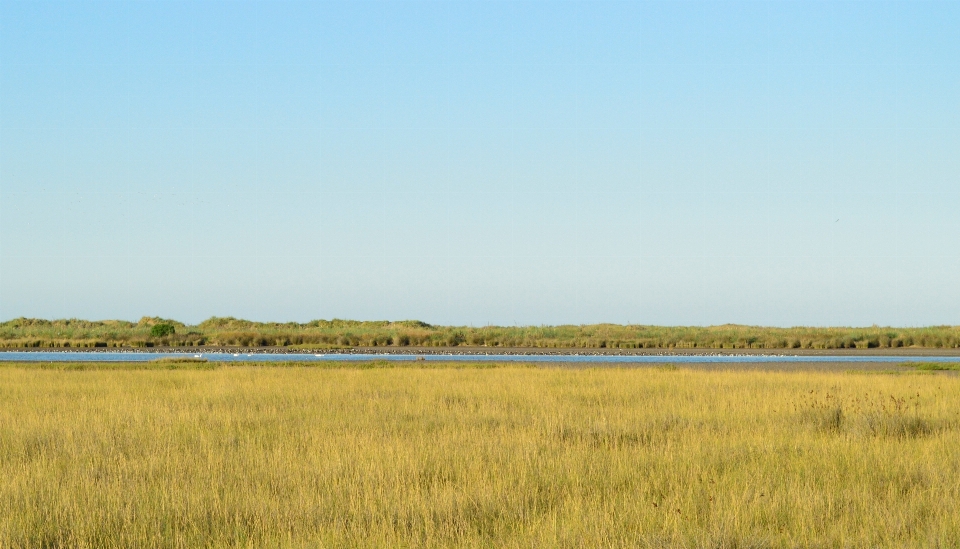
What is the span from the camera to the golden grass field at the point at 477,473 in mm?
7891

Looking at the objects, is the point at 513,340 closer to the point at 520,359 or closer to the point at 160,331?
the point at 520,359

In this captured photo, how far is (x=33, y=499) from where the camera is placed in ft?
30.0

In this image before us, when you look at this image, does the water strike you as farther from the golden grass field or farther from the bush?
the golden grass field

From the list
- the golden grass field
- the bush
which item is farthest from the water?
the golden grass field

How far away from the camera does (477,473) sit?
10.3m

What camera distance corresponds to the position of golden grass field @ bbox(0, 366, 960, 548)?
7891 mm

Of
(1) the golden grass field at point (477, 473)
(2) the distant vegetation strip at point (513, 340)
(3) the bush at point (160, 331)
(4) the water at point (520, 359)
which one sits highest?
(3) the bush at point (160, 331)

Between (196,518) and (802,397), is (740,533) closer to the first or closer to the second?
(196,518)

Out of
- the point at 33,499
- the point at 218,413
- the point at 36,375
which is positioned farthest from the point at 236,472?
the point at 36,375

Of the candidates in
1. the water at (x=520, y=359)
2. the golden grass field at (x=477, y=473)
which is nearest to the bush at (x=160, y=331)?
the water at (x=520, y=359)

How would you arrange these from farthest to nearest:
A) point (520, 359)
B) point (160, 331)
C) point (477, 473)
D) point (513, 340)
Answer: point (160, 331) → point (513, 340) → point (520, 359) → point (477, 473)

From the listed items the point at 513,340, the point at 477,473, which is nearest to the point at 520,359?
the point at 513,340

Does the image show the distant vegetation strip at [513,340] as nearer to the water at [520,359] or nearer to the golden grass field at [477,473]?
the water at [520,359]

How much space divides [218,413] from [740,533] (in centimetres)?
1241
